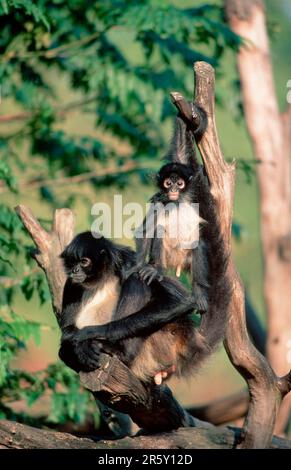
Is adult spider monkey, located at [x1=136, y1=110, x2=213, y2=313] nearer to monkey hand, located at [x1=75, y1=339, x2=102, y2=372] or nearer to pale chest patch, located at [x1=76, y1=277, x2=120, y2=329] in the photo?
pale chest patch, located at [x1=76, y1=277, x2=120, y2=329]

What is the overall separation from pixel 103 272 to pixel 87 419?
4268 millimetres

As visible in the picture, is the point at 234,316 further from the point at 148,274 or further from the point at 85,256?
the point at 85,256

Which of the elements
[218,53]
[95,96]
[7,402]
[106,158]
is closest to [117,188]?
[106,158]

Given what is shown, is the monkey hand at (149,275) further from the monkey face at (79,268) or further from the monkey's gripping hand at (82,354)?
the monkey's gripping hand at (82,354)

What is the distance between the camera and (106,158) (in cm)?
1062

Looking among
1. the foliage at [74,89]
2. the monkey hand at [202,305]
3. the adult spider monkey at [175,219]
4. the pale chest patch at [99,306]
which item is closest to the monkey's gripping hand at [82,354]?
the pale chest patch at [99,306]

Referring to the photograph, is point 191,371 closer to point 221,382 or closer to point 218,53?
point 218,53

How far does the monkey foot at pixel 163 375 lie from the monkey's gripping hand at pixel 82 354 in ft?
1.77

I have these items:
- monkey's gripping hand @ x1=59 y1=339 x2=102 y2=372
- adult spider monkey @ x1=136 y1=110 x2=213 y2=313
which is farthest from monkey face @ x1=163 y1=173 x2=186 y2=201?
monkey's gripping hand @ x1=59 y1=339 x2=102 y2=372

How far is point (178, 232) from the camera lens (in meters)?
6.96

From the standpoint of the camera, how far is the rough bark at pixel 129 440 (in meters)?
6.21

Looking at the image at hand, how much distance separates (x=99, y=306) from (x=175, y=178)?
4.01 ft

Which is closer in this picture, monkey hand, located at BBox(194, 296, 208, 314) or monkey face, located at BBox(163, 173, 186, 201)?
monkey hand, located at BBox(194, 296, 208, 314)

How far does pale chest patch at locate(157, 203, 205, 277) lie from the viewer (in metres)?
6.89
